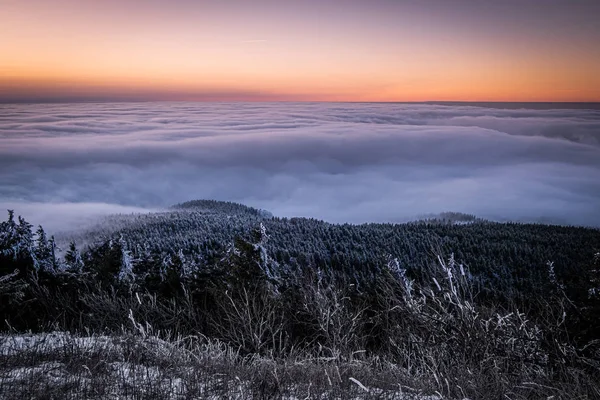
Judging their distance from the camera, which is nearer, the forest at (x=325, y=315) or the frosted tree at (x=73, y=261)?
the forest at (x=325, y=315)

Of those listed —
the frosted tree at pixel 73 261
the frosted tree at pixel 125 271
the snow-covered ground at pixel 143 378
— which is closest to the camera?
the snow-covered ground at pixel 143 378

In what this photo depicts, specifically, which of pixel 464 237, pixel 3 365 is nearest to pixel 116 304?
pixel 3 365

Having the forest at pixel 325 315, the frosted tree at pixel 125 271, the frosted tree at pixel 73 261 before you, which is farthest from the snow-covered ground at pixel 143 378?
the frosted tree at pixel 73 261

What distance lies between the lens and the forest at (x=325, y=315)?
692 centimetres

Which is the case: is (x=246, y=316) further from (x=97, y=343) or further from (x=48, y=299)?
(x=48, y=299)

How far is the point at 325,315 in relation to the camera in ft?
46.1

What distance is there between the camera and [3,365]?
6414mm

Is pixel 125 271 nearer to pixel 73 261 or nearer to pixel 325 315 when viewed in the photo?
pixel 73 261

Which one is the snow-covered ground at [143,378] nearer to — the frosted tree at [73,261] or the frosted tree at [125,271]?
the frosted tree at [125,271]

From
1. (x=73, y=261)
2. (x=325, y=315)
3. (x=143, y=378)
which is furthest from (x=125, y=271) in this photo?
(x=143, y=378)

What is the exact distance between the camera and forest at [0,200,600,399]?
6.92m

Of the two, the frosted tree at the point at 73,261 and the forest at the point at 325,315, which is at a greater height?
the forest at the point at 325,315

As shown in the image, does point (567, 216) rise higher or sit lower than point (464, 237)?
lower

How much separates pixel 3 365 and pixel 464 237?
10139cm
